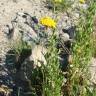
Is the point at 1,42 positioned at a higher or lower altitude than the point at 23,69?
higher

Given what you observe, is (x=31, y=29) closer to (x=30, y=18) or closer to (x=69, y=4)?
(x=30, y=18)

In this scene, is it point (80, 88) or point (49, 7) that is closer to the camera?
point (80, 88)

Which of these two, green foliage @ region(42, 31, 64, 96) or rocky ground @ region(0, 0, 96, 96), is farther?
rocky ground @ region(0, 0, 96, 96)

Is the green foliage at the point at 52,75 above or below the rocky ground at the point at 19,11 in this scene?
below

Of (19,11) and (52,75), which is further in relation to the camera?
(19,11)

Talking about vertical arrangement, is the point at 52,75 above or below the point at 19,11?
below

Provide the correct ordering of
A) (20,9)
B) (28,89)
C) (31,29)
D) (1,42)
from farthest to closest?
(20,9), (31,29), (1,42), (28,89)

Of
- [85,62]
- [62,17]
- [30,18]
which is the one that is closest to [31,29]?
[30,18]

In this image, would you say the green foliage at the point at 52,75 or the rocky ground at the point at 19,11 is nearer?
the green foliage at the point at 52,75

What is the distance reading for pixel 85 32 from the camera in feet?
14.0

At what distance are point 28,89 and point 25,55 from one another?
0.63m

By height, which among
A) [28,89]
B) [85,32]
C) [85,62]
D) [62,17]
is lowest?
[28,89]

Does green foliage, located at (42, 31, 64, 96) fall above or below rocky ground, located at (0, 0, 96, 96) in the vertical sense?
below

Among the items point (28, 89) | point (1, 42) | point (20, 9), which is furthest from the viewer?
point (20, 9)
